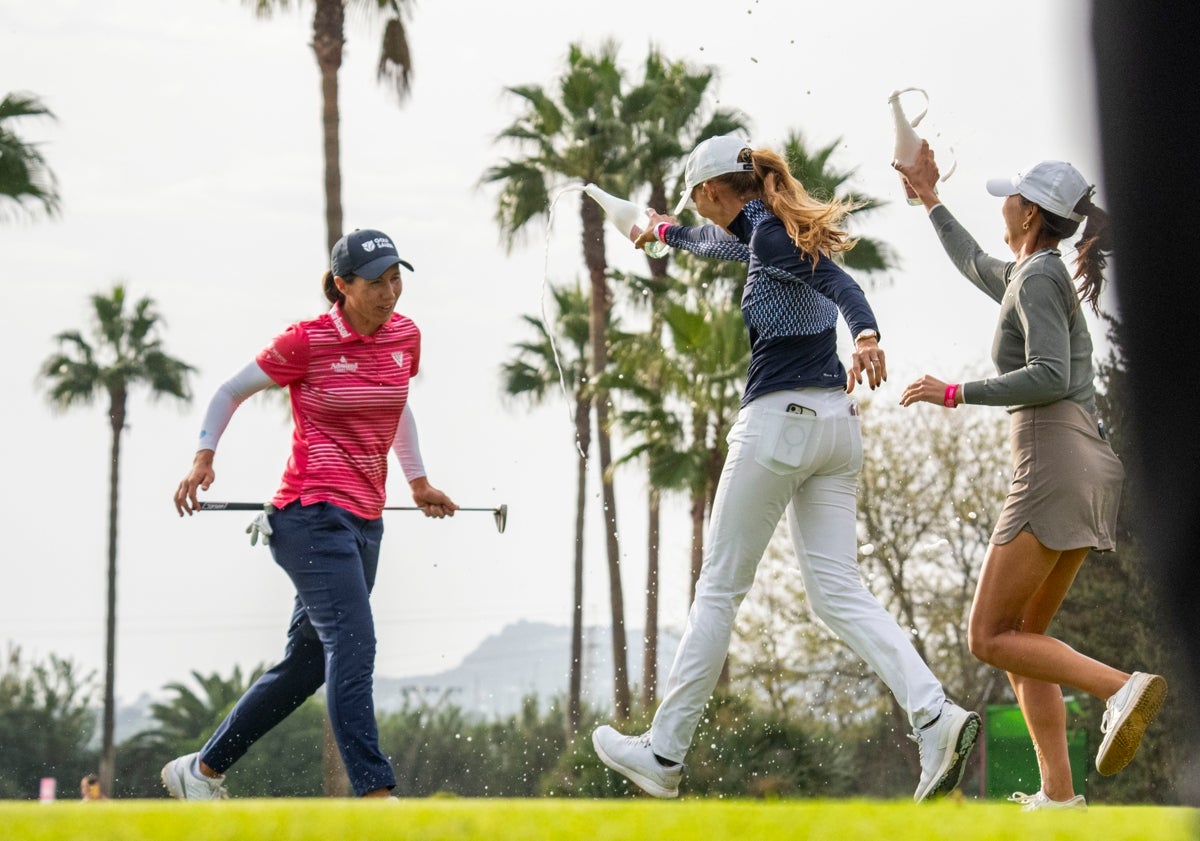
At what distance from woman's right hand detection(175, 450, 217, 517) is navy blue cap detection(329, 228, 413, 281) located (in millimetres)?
706

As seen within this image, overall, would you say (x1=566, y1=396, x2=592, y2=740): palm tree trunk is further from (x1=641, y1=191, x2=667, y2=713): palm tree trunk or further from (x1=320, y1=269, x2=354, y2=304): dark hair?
(x1=320, y1=269, x2=354, y2=304): dark hair

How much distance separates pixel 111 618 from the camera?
36.2m

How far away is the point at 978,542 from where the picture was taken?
28406mm

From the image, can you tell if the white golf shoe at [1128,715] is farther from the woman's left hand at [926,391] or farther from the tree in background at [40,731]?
the tree in background at [40,731]

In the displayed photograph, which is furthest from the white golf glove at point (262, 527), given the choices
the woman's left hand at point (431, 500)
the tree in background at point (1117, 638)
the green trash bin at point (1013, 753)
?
the tree in background at point (1117, 638)

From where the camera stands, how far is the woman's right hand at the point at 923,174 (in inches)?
218

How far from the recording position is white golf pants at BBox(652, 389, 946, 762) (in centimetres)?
477

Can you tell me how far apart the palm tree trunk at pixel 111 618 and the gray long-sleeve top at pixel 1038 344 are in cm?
3337

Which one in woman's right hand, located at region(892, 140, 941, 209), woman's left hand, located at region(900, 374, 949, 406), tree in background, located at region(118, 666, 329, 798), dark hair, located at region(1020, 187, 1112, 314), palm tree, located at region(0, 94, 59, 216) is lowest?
tree in background, located at region(118, 666, 329, 798)

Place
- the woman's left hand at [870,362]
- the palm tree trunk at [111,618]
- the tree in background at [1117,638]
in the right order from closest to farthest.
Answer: the woman's left hand at [870,362] < the tree in background at [1117,638] < the palm tree trunk at [111,618]

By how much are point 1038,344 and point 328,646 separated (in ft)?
7.31

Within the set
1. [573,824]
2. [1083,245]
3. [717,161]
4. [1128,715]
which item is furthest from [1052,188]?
[573,824]

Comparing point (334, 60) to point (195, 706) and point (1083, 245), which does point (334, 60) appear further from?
point (195, 706)

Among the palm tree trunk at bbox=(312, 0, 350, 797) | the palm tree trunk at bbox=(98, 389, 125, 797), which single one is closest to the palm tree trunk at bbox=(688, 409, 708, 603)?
the palm tree trunk at bbox=(312, 0, 350, 797)
